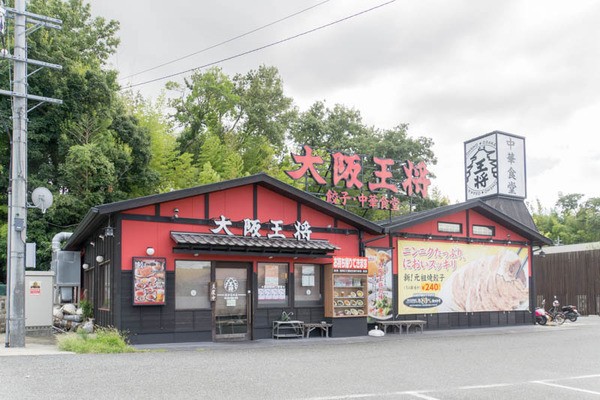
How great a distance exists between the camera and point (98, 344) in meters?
12.1

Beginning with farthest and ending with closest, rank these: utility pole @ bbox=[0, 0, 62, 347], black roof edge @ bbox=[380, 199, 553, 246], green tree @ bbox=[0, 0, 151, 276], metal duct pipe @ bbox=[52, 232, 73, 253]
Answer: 1. green tree @ bbox=[0, 0, 151, 276]
2. metal duct pipe @ bbox=[52, 232, 73, 253]
3. black roof edge @ bbox=[380, 199, 553, 246]
4. utility pole @ bbox=[0, 0, 62, 347]

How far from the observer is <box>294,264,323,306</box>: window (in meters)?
16.0

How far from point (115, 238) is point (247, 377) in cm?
601

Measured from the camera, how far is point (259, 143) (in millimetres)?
37156

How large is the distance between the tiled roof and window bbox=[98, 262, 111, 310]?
220 cm

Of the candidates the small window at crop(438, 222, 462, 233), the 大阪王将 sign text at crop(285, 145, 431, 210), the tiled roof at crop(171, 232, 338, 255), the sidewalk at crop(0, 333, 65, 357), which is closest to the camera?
the sidewalk at crop(0, 333, 65, 357)

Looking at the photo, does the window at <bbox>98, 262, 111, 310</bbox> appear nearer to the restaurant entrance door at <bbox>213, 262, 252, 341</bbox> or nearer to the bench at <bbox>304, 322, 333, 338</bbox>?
the restaurant entrance door at <bbox>213, 262, 252, 341</bbox>

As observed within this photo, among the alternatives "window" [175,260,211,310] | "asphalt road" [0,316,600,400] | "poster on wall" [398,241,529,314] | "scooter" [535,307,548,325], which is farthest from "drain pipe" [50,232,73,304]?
"scooter" [535,307,548,325]

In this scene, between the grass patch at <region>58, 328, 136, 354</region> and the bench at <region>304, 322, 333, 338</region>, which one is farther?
the bench at <region>304, 322, 333, 338</region>

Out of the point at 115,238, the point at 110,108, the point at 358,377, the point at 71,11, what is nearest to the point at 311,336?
the point at 115,238

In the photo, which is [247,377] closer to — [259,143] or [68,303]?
[68,303]

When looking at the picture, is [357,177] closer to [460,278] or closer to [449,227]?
[449,227]

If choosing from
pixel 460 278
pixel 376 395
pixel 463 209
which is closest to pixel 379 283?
pixel 460 278

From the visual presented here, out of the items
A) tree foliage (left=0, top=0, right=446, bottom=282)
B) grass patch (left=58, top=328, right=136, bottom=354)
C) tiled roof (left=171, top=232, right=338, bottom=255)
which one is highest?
tree foliage (left=0, top=0, right=446, bottom=282)
